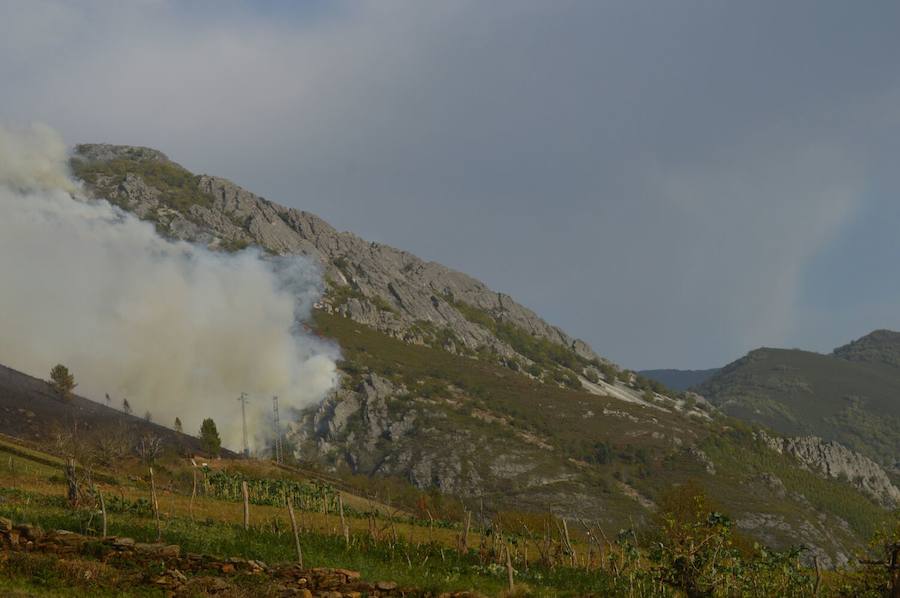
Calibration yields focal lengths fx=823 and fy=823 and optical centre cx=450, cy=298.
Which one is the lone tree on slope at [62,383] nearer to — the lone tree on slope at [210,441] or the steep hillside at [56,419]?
the steep hillside at [56,419]

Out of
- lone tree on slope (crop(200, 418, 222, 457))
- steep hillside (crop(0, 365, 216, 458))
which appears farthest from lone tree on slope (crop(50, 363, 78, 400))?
lone tree on slope (crop(200, 418, 222, 457))

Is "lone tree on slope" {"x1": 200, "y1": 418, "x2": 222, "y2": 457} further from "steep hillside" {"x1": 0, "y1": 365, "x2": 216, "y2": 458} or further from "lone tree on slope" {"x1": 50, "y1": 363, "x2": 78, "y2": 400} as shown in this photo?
"lone tree on slope" {"x1": 50, "y1": 363, "x2": 78, "y2": 400}

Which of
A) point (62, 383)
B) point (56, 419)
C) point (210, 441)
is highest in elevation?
point (62, 383)

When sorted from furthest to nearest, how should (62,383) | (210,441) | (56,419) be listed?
(62,383) < (210,441) < (56,419)

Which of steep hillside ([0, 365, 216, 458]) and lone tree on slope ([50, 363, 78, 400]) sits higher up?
lone tree on slope ([50, 363, 78, 400])

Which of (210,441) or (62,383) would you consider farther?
(62,383)

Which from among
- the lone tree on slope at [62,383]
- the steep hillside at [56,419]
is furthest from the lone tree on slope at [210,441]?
the lone tree on slope at [62,383]

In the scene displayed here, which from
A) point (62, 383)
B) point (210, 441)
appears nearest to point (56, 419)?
point (210, 441)

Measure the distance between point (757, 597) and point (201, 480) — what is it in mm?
79709

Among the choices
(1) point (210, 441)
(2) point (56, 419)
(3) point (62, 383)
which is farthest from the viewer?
(3) point (62, 383)

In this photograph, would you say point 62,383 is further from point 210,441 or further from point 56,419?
point 210,441

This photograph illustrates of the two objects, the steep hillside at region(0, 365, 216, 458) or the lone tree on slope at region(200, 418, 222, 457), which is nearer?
the steep hillside at region(0, 365, 216, 458)

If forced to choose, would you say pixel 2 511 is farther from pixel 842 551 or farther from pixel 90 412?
pixel 842 551

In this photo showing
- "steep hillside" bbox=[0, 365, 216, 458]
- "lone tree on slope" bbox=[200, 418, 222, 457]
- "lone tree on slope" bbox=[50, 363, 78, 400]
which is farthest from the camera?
"lone tree on slope" bbox=[50, 363, 78, 400]
